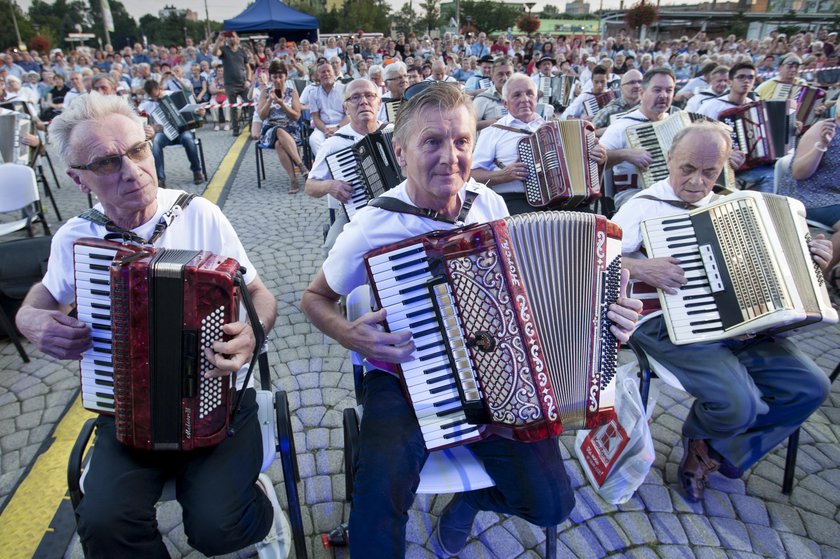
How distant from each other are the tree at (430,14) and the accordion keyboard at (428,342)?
52.4 meters

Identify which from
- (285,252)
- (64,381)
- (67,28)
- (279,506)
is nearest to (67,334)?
(279,506)

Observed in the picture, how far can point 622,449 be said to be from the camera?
2.15 meters

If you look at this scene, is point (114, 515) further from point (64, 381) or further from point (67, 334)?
point (64, 381)

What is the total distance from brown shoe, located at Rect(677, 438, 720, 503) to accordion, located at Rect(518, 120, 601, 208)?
1965 mm

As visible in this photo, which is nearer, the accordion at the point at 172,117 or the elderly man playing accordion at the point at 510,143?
the elderly man playing accordion at the point at 510,143

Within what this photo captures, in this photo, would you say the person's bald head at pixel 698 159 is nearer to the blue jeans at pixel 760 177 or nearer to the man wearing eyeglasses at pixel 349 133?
the man wearing eyeglasses at pixel 349 133

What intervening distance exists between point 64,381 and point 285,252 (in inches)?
89.1

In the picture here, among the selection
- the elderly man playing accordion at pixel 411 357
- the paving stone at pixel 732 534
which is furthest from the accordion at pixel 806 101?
the elderly man playing accordion at pixel 411 357

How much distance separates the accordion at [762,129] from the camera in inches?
169

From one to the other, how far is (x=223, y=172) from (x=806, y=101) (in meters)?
8.99

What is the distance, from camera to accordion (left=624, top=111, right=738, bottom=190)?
3.93 meters

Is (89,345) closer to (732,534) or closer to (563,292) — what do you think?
(563,292)

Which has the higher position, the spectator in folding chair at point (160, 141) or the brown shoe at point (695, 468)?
the spectator in folding chair at point (160, 141)

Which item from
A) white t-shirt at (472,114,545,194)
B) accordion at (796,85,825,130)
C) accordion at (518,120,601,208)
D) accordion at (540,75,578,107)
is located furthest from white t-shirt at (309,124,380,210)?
accordion at (540,75,578,107)
